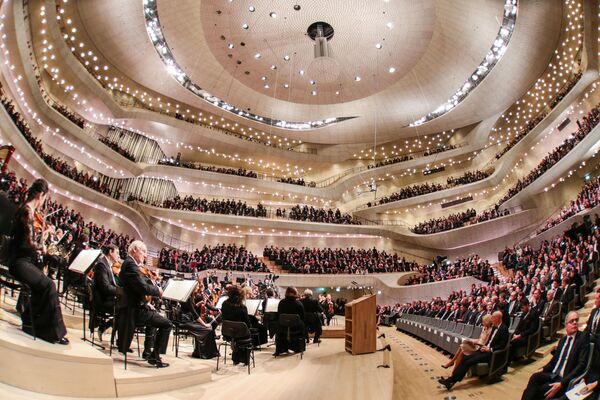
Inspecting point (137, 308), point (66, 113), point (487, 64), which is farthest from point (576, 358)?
point (66, 113)

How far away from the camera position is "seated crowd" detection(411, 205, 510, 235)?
20906mm

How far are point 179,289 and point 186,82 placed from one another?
783 inches

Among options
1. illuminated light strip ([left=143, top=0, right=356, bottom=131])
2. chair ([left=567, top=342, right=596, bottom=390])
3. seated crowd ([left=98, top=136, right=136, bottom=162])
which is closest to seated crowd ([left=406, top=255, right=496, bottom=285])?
illuminated light strip ([left=143, top=0, right=356, bottom=131])

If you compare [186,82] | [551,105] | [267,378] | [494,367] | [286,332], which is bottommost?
[267,378]

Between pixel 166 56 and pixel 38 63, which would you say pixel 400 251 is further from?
pixel 38 63

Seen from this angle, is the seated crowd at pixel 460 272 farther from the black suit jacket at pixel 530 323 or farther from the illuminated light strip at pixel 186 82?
the illuminated light strip at pixel 186 82

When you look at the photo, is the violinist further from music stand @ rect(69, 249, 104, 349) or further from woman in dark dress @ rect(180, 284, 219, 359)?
woman in dark dress @ rect(180, 284, 219, 359)

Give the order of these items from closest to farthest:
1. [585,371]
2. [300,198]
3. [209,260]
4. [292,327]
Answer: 1. [585,371]
2. [292,327]
3. [209,260]
4. [300,198]

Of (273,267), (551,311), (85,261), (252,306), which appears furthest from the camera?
(273,267)

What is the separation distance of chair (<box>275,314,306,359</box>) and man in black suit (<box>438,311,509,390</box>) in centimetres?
201

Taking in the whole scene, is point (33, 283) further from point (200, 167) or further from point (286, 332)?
point (200, 167)

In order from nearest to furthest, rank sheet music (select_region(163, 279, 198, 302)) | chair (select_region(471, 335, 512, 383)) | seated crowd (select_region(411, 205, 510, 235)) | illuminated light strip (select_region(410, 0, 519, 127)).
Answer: sheet music (select_region(163, 279, 198, 302)) < chair (select_region(471, 335, 512, 383)) < illuminated light strip (select_region(410, 0, 519, 127)) < seated crowd (select_region(411, 205, 510, 235))

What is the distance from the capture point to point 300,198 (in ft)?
90.9

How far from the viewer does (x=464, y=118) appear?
23.9 metres
